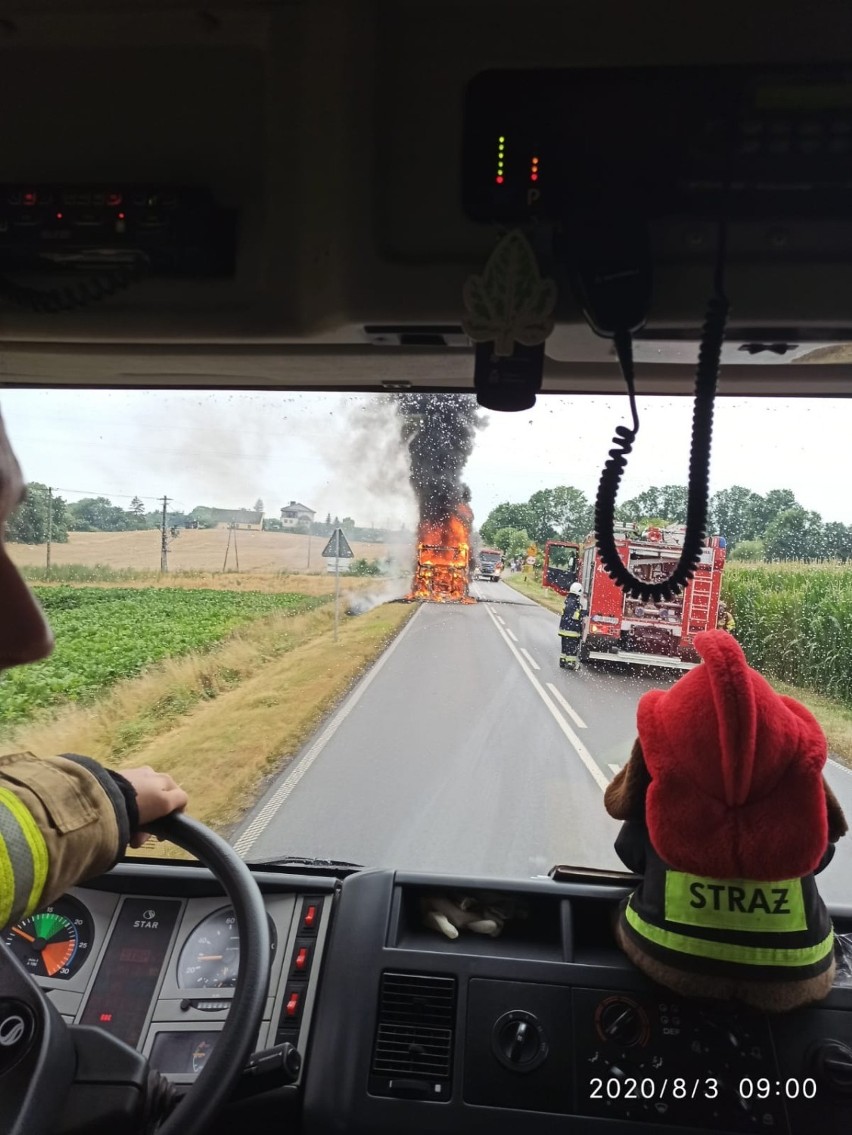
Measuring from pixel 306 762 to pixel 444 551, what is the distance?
0.62 meters

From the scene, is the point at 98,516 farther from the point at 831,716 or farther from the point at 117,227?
the point at 831,716

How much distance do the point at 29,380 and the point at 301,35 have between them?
96cm

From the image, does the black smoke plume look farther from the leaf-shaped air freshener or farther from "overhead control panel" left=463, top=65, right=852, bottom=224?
"overhead control panel" left=463, top=65, right=852, bottom=224

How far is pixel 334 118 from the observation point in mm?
1355

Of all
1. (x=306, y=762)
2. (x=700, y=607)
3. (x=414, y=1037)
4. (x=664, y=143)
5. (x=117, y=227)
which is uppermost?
(x=664, y=143)

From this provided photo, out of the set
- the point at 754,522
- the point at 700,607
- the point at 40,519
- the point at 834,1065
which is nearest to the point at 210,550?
the point at 40,519

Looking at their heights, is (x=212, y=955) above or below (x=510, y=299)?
below

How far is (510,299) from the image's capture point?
133 centimetres

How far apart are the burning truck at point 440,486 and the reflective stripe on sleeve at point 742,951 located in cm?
84

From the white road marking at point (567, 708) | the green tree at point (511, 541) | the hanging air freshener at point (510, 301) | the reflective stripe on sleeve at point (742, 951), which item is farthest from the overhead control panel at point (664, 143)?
the reflective stripe on sleeve at point (742, 951)

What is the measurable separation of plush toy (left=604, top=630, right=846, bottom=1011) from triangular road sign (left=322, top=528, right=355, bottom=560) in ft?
2.52

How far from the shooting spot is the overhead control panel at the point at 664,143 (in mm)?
1266

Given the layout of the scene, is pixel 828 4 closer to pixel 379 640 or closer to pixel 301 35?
pixel 301 35

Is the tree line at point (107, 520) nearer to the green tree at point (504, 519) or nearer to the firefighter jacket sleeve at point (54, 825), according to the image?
the green tree at point (504, 519)
